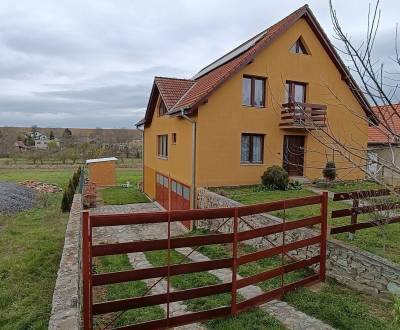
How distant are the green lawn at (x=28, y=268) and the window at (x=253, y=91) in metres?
8.98

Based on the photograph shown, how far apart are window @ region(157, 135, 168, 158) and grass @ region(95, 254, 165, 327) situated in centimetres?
1005

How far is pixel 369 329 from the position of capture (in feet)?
15.6

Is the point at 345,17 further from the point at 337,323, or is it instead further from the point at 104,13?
the point at 104,13

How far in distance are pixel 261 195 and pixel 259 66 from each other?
18.4 feet

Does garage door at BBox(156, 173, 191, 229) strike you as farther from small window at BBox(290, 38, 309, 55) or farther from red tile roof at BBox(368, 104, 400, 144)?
red tile roof at BBox(368, 104, 400, 144)

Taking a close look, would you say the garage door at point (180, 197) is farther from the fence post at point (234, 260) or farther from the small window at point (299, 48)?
→ the fence post at point (234, 260)

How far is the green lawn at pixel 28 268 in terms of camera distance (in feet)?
17.1

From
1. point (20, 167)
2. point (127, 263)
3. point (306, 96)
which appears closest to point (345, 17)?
point (127, 263)

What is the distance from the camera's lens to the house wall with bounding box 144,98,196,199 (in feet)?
47.4

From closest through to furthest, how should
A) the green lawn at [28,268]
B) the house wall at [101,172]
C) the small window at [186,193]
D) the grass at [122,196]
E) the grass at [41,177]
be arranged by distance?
the green lawn at [28,268]
the small window at [186,193]
the grass at [122,196]
the house wall at [101,172]
the grass at [41,177]

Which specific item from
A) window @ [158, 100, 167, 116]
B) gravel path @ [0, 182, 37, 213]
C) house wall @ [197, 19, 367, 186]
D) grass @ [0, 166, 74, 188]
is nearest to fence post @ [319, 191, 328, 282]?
house wall @ [197, 19, 367, 186]

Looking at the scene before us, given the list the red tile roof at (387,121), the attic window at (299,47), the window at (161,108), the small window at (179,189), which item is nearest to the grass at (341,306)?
the red tile roof at (387,121)

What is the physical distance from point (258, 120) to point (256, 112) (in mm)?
363

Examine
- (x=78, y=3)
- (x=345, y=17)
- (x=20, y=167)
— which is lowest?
(x=20, y=167)
